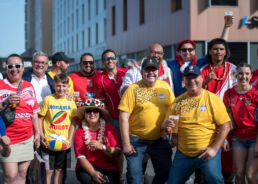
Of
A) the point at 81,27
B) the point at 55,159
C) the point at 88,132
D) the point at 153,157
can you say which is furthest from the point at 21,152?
the point at 81,27

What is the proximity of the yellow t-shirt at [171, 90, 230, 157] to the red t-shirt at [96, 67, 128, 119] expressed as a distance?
161cm

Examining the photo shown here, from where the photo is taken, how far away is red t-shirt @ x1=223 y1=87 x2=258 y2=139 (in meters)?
4.56

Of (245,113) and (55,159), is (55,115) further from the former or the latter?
(245,113)

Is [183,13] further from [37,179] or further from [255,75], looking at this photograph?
[37,179]

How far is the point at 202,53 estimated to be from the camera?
15.5 meters

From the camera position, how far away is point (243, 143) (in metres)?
4.59

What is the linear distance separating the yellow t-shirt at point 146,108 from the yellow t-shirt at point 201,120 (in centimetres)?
37

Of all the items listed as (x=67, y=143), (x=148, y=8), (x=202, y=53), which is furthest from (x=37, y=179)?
(x=148, y=8)

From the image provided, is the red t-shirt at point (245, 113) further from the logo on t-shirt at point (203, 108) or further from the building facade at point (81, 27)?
the building facade at point (81, 27)

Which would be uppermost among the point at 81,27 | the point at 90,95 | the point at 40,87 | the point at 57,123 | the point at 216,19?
the point at 81,27

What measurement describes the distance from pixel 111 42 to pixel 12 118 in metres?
22.6

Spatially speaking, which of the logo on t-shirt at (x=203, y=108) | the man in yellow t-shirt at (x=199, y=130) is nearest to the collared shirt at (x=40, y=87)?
the man in yellow t-shirt at (x=199, y=130)

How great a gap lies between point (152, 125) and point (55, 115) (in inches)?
60.9

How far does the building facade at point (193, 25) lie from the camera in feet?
50.4
